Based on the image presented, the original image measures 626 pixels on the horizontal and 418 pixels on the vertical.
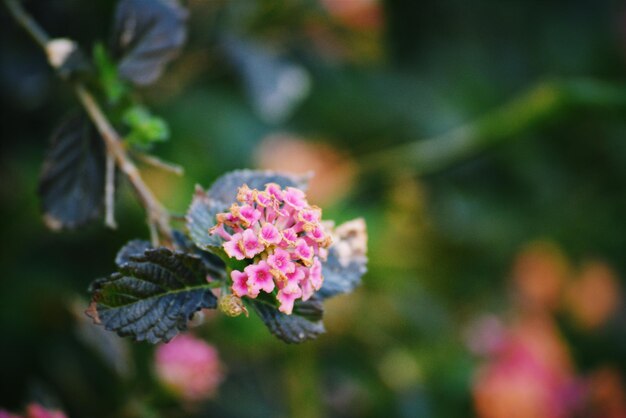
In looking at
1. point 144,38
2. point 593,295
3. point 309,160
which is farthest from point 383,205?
point 144,38

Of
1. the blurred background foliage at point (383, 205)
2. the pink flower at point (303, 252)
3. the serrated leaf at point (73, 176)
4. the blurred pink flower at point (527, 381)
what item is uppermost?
the serrated leaf at point (73, 176)

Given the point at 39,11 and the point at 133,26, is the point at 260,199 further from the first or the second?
the point at 39,11

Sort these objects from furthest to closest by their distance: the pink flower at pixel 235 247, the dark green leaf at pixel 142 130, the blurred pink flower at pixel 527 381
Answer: the blurred pink flower at pixel 527 381 → the dark green leaf at pixel 142 130 → the pink flower at pixel 235 247

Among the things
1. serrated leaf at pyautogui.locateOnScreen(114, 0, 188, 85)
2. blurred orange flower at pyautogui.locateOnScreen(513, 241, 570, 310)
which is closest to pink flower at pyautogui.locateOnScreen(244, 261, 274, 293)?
serrated leaf at pyautogui.locateOnScreen(114, 0, 188, 85)

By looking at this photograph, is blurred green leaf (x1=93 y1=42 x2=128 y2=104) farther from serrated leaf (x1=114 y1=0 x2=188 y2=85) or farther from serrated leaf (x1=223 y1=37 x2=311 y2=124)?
serrated leaf (x1=223 y1=37 x2=311 y2=124)

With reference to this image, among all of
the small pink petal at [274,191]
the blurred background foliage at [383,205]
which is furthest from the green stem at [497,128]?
the small pink petal at [274,191]

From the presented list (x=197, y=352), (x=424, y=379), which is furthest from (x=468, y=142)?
(x=197, y=352)

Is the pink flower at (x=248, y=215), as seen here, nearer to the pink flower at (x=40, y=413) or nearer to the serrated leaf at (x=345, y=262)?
the serrated leaf at (x=345, y=262)
